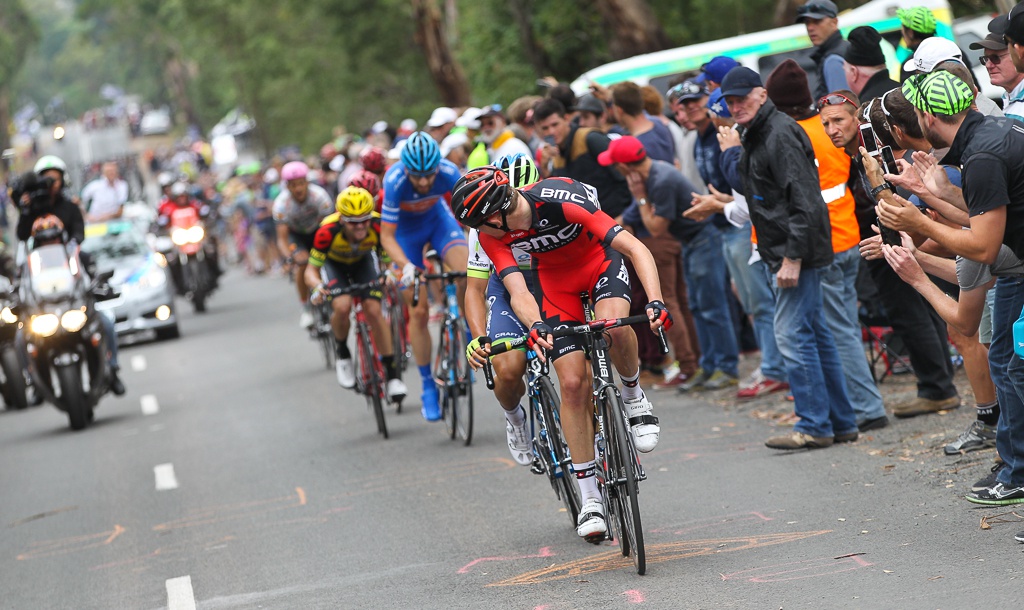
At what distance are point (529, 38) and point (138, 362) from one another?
1104 centimetres

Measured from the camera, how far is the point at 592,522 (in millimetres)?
7305

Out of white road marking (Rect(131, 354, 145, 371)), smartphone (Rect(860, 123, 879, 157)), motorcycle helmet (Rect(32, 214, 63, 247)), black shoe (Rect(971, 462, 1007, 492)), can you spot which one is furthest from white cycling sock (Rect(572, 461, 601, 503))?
white road marking (Rect(131, 354, 145, 371))

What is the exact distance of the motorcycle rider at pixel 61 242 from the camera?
15391 mm

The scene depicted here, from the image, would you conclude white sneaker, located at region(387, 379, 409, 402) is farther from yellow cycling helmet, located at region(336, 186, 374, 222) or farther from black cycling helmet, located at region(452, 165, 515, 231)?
black cycling helmet, located at region(452, 165, 515, 231)

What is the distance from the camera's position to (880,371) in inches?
453

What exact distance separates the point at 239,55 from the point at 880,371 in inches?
1787

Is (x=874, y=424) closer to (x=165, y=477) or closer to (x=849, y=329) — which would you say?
(x=849, y=329)

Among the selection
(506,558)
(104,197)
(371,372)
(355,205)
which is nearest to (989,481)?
(506,558)

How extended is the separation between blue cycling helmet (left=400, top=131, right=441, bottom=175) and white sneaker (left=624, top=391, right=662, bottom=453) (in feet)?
12.9

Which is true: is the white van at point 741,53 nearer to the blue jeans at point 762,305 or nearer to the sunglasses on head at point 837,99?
the blue jeans at point 762,305

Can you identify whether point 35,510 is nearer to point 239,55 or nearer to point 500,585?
point 500,585

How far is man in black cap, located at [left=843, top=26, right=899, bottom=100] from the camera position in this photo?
32.3 ft

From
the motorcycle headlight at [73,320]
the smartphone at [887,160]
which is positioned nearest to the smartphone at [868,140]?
the smartphone at [887,160]

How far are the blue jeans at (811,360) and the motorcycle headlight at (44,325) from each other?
8.42 meters
